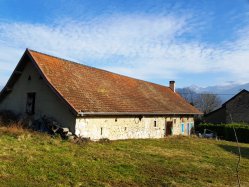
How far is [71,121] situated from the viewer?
1639cm

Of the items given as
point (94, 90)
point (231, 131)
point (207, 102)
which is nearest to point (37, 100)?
point (94, 90)

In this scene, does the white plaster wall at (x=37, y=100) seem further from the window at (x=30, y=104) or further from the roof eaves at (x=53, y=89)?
the roof eaves at (x=53, y=89)

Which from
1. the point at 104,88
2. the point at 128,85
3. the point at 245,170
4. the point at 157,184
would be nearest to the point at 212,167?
the point at 245,170

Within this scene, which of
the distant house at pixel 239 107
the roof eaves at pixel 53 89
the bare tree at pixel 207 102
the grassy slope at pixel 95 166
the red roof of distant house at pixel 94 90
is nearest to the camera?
the grassy slope at pixel 95 166

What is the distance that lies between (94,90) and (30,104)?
4.10 m

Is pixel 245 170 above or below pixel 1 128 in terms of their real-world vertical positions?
below

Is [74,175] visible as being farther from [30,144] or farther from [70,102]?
[70,102]

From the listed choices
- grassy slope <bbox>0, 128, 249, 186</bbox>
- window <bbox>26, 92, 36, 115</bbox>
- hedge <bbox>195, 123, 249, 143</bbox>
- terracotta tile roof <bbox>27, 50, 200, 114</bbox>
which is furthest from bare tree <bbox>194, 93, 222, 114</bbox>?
grassy slope <bbox>0, 128, 249, 186</bbox>

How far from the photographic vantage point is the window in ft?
61.4

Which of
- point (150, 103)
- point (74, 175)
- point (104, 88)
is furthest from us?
point (150, 103)

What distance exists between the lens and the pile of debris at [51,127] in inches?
631

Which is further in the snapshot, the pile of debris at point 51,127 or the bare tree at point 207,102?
the bare tree at point 207,102

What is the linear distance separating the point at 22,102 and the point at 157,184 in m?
12.6

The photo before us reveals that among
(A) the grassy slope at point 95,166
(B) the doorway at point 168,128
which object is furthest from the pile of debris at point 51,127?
(B) the doorway at point 168,128
